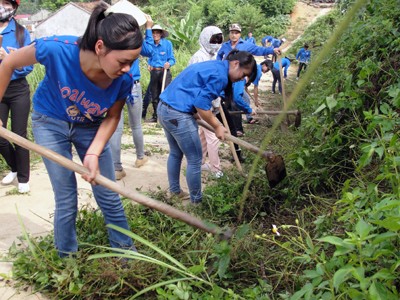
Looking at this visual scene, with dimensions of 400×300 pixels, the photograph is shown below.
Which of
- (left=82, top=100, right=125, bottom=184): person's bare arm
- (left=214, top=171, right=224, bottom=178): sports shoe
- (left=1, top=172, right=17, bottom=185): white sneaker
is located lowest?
(left=1, top=172, right=17, bottom=185): white sneaker

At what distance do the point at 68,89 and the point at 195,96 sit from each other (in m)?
1.38

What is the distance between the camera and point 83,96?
7.54ft

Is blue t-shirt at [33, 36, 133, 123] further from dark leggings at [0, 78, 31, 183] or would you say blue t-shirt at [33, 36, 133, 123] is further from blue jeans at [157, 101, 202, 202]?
dark leggings at [0, 78, 31, 183]

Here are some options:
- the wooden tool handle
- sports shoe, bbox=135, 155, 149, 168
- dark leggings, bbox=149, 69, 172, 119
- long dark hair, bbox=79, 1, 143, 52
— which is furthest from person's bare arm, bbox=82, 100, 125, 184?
dark leggings, bbox=149, 69, 172, 119

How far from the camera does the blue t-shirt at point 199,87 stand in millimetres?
3414

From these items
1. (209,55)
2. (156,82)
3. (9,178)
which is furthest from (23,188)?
(156,82)

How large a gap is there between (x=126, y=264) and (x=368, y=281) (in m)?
1.54

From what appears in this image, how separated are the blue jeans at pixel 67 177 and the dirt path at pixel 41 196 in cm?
36

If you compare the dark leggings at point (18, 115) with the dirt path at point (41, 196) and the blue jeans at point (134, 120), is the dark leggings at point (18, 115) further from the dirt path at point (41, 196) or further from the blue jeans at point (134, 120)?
the blue jeans at point (134, 120)

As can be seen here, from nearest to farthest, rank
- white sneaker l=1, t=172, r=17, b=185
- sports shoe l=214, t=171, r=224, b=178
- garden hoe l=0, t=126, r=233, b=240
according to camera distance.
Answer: garden hoe l=0, t=126, r=233, b=240 → white sneaker l=1, t=172, r=17, b=185 → sports shoe l=214, t=171, r=224, b=178

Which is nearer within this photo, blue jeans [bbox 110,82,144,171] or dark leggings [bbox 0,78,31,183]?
dark leggings [bbox 0,78,31,183]

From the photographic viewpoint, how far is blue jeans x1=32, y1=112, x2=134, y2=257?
7.86 feet

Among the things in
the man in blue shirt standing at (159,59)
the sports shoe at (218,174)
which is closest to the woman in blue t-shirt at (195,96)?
the sports shoe at (218,174)

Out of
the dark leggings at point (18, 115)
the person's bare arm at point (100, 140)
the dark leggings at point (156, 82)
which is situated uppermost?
the person's bare arm at point (100, 140)
